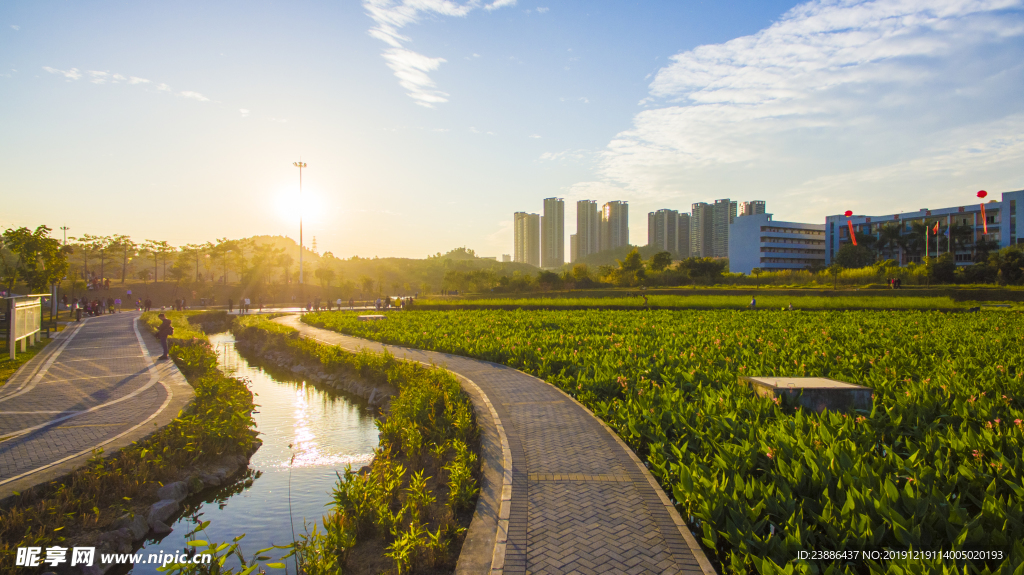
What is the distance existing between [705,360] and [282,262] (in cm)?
7268

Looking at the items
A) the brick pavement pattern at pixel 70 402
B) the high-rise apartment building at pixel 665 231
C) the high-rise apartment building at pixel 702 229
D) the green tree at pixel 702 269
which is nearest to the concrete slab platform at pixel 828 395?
the brick pavement pattern at pixel 70 402

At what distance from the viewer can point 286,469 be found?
8.90 metres

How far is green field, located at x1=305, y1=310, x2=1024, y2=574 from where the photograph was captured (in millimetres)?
3832

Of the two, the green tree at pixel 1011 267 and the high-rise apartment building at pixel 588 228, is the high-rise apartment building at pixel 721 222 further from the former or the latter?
the green tree at pixel 1011 267

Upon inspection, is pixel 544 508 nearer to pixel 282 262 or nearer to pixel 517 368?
pixel 517 368

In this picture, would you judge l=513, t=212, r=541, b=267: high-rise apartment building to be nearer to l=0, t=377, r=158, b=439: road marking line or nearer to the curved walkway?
l=0, t=377, r=158, b=439: road marking line

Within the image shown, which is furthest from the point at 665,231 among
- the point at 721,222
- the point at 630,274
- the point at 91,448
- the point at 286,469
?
the point at 91,448

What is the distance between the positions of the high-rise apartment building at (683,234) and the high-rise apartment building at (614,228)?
1427cm

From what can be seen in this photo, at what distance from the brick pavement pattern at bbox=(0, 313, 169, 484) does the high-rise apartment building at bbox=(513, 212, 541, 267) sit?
5694 inches

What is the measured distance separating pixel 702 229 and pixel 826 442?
148m

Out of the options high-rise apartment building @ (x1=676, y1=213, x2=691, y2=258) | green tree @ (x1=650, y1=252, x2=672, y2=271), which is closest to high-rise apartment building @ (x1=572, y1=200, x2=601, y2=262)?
high-rise apartment building @ (x1=676, y1=213, x2=691, y2=258)

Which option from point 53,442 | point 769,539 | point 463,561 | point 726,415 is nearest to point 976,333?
point 726,415

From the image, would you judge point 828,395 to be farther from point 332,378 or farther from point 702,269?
point 702,269

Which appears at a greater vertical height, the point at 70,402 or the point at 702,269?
the point at 702,269
